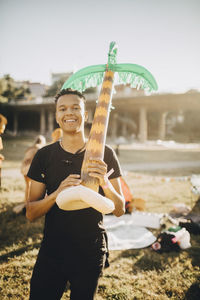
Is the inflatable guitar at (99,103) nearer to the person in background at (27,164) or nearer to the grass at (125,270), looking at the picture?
the grass at (125,270)

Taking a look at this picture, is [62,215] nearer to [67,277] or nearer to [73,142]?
[67,277]

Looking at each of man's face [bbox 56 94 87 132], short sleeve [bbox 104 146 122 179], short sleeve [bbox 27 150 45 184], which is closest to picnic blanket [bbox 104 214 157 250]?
short sleeve [bbox 104 146 122 179]

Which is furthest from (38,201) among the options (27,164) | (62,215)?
(27,164)

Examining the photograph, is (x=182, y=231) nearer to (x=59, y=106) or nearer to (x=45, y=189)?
(x=45, y=189)

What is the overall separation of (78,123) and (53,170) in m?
0.42

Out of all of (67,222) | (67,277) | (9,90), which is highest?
(9,90)

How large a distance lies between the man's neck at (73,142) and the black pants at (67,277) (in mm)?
815

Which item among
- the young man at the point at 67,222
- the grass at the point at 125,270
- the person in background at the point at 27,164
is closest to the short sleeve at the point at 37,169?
the young man at the point at 67,222

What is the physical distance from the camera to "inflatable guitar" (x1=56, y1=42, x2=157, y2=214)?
109 centimetres

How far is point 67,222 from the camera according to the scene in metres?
1.54

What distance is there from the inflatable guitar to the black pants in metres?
0.58

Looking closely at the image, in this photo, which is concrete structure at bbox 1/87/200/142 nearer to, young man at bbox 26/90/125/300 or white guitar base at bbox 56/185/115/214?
young man at bbox 26/90/125/300

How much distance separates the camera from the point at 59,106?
161 cm

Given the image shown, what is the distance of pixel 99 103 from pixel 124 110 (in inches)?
1179
